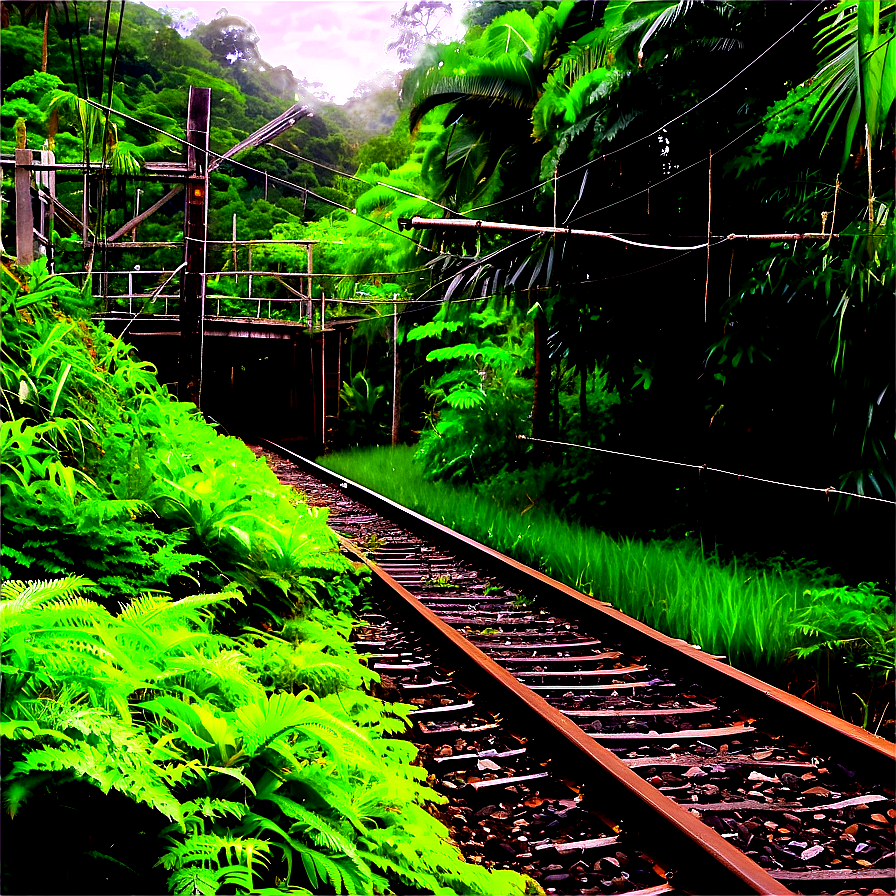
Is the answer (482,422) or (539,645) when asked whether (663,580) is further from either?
(482,422)

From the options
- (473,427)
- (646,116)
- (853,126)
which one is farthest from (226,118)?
(853,126)

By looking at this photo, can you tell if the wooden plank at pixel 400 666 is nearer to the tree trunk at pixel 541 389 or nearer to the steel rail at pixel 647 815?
the steel rail at pixel 647 815

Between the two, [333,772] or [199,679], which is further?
[199,679]

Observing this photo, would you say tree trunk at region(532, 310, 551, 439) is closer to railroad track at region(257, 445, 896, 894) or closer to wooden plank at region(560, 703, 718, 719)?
railroad track at region(257, 445, 896, 894)

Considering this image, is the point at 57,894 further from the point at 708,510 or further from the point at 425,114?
the point at 425,114

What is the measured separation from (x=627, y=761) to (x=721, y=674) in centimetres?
114

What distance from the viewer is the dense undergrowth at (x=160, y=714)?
84.7 inches

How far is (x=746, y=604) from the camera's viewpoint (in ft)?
18.6

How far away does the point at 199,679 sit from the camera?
305cm

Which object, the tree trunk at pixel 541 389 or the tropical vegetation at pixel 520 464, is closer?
the tropical vegetation at pixel 520 464

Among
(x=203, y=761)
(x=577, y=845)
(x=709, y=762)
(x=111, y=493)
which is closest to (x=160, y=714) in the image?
(x=203, y=761)

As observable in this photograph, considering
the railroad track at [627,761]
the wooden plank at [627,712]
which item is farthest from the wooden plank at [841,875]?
the wooden plank at [627,712]

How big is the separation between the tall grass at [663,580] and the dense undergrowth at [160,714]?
8.09ft

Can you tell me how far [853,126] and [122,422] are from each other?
474cm
